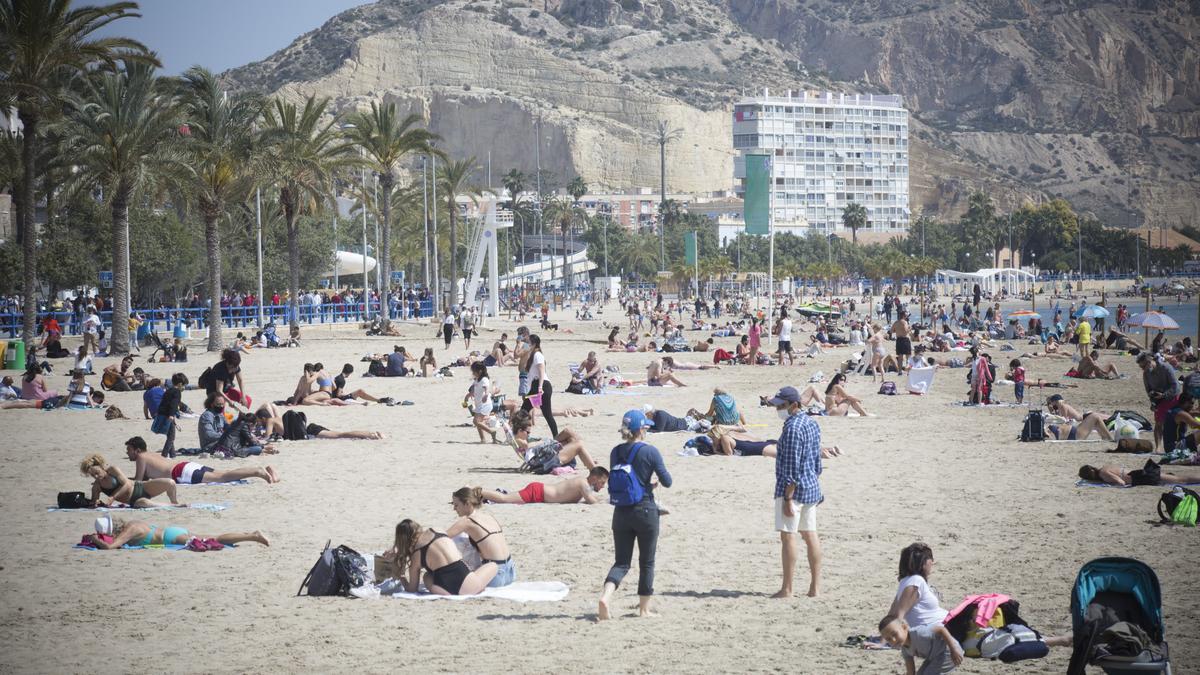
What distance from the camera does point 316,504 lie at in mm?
12938

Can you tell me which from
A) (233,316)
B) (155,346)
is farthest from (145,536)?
(233,316)

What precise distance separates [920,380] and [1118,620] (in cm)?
1817

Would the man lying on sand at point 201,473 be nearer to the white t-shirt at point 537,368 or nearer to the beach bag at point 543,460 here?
the beach bag at point 543,460

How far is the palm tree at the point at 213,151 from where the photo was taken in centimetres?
3572

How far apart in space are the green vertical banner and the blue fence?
1719 centimetres

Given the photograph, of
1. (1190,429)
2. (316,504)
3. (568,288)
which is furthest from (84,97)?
(568,288)

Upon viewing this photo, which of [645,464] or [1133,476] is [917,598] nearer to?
[645,464]

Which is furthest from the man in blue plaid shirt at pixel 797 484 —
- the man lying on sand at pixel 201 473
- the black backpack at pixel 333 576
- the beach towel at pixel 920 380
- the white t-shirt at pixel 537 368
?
the beach towel at pixel 920 380

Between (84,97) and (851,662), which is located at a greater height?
(84,97)

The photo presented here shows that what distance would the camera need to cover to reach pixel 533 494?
1285 cm

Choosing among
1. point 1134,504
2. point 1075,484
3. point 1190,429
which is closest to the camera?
point 1134,504

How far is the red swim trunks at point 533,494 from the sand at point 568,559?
1.10 feet

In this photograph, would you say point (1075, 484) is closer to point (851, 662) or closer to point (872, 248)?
point (851, 662)

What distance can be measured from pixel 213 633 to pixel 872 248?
13583 cm
